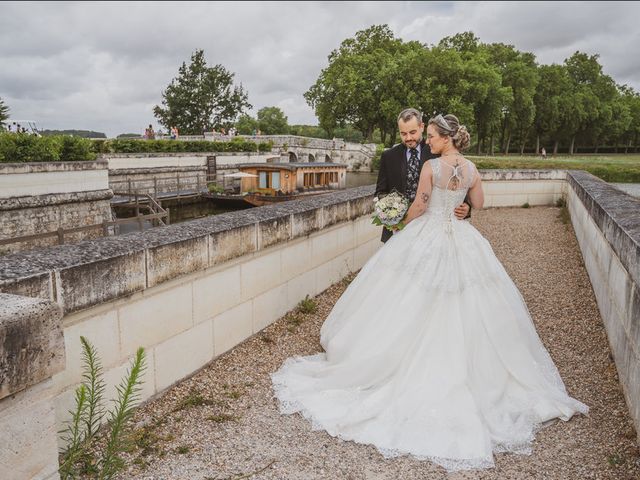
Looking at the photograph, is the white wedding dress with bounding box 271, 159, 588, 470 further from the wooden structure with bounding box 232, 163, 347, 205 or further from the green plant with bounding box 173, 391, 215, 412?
the wooden structure with bounding box 232, 163, 347, 205

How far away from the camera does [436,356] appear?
3.54 meters

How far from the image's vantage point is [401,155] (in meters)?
4.78

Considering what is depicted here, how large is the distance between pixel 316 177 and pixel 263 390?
3096 cm

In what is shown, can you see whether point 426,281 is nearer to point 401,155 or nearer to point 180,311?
point 401,155

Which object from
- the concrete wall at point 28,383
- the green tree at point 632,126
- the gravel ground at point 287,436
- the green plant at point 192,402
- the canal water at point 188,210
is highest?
the green tree at point 632,126

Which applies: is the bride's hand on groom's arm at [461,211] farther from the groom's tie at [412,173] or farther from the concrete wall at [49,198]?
the concrete wall at [49,198]

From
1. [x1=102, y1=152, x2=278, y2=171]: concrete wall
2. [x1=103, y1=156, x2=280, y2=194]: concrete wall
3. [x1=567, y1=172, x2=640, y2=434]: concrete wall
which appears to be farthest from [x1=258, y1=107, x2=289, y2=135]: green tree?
[x1=567, y1=172, x2=640, y2=434]: concrete wall

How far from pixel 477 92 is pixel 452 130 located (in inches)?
1938

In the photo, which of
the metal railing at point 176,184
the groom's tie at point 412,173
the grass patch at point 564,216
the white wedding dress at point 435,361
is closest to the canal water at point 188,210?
the metal railing at point 176,184

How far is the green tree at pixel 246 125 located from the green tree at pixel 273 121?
191 centimetres

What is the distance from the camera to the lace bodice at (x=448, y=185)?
12.8 feet

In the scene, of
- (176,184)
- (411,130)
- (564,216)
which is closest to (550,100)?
(176,184)

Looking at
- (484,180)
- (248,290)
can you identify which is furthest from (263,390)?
(484,180)

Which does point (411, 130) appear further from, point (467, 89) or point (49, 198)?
point (467, 89)
